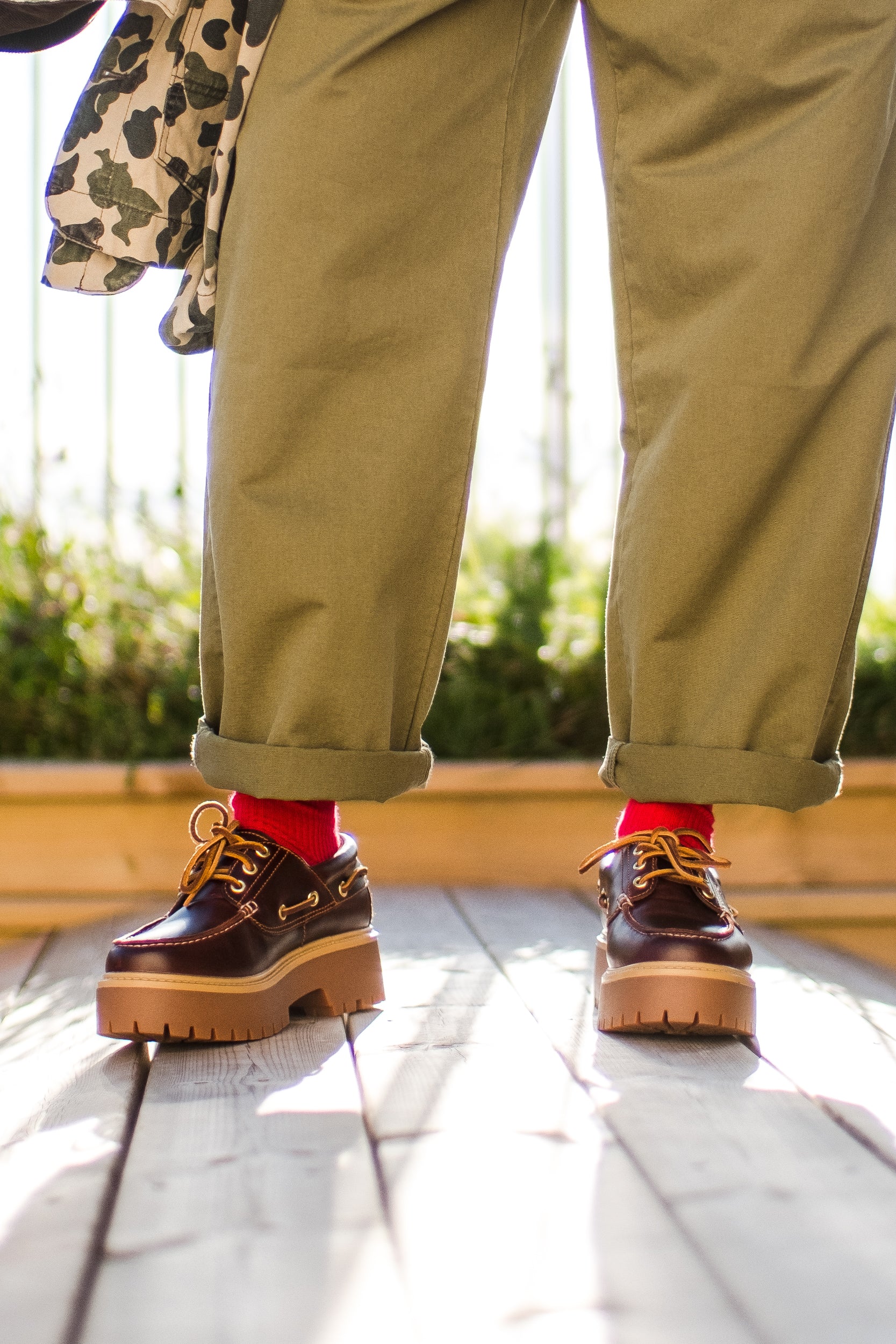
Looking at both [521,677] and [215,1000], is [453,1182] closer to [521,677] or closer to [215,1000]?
[215,1000]

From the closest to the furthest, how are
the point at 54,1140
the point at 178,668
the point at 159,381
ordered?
the point at 54,1140 → the point at 178,668 → the point at 159,381

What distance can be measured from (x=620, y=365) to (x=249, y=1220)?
0.69m

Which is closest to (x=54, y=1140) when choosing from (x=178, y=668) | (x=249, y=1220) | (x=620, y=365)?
(x=249, y=1220)

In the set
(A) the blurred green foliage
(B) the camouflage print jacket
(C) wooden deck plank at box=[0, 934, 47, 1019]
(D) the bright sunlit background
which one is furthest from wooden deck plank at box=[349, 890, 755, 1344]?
(D) the bright sunlit background

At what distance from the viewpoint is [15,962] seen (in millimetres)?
1235

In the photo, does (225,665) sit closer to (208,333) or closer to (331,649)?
(331,649)

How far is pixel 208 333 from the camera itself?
0.98 metres

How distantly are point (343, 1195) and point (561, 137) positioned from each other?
203cm

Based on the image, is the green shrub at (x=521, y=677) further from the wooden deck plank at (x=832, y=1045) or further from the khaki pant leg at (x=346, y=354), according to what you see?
the khaki pant leg at (x=346, y=354)

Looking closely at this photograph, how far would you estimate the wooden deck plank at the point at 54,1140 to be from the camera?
1.63 ft

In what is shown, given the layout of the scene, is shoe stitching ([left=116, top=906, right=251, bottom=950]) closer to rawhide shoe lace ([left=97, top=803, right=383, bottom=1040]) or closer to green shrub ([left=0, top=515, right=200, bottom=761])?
Result: rawhide shoe lace ([left=97, top=803, right=383, bottom=1040])

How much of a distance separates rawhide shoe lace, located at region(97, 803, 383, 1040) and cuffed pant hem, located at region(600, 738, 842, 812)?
0.83 ft

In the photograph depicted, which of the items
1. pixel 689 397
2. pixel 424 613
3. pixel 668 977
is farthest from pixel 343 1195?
pixel 689 397

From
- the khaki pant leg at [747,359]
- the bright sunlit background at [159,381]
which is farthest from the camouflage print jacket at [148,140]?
the bright sunlit background at [159,381]
